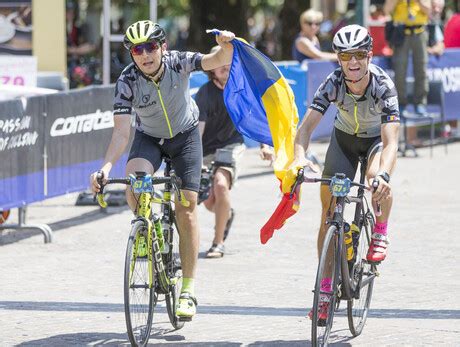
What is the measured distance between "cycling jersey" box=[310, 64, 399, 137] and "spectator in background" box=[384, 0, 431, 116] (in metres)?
10.4

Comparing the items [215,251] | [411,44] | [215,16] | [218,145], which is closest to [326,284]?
[215,251]

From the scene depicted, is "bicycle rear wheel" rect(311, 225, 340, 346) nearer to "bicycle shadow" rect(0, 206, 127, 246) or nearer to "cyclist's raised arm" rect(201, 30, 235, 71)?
"cyclist's raised arm" rect(201, 30, 235, 71)

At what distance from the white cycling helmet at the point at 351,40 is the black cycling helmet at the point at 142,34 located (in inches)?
42.9

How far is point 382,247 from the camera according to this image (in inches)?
306

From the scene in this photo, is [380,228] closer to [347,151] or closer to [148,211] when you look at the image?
[347,151]

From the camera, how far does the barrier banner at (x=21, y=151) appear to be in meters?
11.2

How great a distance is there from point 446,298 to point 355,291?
1.64 meters

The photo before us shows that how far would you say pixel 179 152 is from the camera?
809 cm

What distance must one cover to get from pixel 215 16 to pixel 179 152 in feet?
70.5

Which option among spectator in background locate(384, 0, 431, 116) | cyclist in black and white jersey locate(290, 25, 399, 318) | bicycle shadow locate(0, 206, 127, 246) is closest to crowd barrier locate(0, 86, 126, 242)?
bicycle shadow locate(0, 206, 127, 246)

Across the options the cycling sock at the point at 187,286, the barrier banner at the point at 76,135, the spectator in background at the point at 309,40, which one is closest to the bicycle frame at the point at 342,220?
the cycling sock at the point at 187,286

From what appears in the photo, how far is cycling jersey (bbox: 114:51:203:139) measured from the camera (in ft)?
25.7

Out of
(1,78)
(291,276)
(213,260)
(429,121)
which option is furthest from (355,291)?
(429,121)

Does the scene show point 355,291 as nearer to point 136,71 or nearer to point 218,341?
point 218,341
